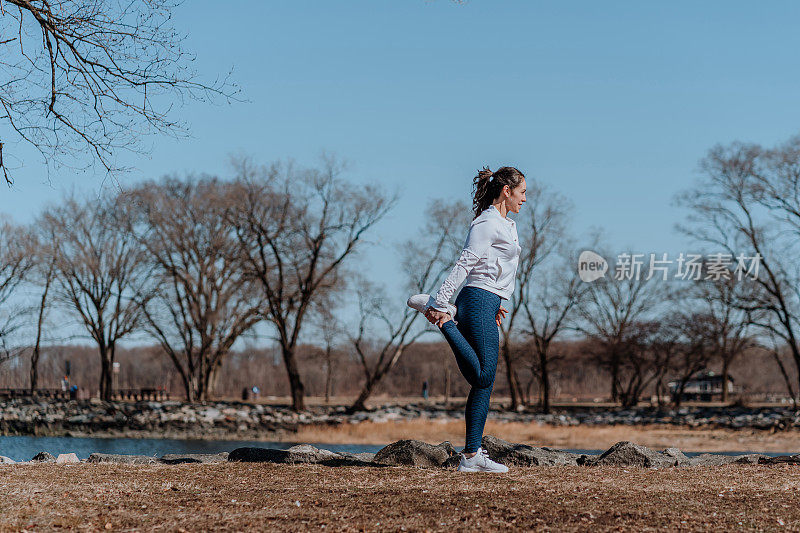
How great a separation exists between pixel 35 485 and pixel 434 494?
9.46 ft

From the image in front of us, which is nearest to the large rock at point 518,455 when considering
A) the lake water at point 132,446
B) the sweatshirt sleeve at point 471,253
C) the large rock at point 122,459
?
the sweatshirt sleeve at point 471,253

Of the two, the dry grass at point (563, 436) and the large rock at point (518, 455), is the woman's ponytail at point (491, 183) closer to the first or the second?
the large rock at point (518, 455)

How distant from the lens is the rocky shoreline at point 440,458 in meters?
7.14

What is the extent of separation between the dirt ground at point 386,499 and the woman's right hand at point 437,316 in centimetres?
113

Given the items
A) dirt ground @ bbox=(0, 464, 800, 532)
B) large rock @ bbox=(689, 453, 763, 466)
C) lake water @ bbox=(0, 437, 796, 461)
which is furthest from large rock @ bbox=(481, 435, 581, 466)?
lake water @ bbox=(0, 437, 796, 461)

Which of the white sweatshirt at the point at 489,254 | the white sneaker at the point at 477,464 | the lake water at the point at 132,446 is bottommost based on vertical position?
the lake water at the point at 132,446

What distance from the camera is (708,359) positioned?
130ft

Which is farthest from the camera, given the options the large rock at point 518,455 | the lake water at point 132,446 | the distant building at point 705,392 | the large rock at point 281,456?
the distant building at point 705,392

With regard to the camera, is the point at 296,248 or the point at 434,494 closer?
the point at 434,494

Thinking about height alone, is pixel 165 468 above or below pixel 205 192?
below

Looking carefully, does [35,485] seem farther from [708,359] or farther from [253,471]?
[708,359]

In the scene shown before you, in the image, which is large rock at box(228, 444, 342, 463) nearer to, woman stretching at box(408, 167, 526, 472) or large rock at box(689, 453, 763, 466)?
woman stretching at box(408, 167, 526, 472)

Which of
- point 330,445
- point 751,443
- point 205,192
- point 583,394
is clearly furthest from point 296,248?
point 583,394

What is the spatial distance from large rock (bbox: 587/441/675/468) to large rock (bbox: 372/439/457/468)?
61.9 inches
